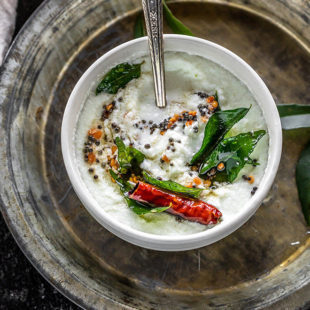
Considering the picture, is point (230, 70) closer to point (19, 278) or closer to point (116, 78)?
point (116, 78)

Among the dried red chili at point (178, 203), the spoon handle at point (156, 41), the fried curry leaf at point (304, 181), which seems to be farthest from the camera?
the fried curry leaf at point (304, 181)

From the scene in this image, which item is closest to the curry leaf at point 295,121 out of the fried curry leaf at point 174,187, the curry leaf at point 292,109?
the curry leaf at point 292,109

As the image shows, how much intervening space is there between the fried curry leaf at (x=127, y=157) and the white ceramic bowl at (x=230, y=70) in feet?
0.31

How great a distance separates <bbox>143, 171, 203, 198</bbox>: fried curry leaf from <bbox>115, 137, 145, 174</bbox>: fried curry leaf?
35mm

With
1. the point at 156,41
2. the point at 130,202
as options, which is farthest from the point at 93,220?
the point at 156,41

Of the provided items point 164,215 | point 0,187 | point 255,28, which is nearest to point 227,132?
point 164,215

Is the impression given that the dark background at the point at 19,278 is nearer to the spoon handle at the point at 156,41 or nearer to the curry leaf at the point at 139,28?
the curry leaf at the point at 139,28

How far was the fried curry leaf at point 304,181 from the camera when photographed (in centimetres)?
104

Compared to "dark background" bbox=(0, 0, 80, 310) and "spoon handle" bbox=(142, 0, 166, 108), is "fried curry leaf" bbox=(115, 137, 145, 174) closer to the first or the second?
"spoon handle" bbox=(142, 0, 166, 108)

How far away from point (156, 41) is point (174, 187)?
299 millimetres

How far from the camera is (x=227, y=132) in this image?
0.94 m

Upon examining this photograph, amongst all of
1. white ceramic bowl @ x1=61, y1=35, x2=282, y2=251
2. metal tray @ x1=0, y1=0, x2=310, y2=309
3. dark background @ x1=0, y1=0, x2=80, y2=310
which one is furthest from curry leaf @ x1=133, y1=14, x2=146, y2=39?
dark background @ x1=0, y1=0, x2=80, y2=310

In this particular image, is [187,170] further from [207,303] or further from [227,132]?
[207,303]

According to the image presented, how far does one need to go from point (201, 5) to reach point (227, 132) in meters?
0.39
